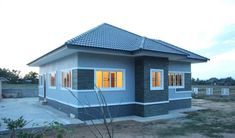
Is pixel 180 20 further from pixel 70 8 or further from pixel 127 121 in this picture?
pixel 127 121

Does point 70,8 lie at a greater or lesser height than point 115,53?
greater

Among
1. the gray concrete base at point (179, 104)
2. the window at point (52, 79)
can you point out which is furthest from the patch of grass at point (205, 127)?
the window at point (52, 79)

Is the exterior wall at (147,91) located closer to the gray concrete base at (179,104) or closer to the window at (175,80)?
the gray concrete base at (179,104)

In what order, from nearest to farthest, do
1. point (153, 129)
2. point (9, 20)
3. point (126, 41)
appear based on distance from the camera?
point (153, 129) < point (126, 41) < point (9, 20)

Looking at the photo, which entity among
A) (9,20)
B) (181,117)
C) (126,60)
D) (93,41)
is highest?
(9,20)

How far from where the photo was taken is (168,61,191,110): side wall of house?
51.6ft

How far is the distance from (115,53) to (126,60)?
4.29ft

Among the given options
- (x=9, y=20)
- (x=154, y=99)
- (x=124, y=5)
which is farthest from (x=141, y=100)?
(x=9, y=20)

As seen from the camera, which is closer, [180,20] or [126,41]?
[126,41]

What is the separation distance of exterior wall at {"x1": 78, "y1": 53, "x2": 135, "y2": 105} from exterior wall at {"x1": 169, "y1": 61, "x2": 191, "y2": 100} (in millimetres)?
3812

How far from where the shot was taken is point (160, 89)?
516 inches

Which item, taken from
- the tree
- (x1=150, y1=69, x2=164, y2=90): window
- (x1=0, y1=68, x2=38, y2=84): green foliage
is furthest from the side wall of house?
the tree

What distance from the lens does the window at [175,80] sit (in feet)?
52.1

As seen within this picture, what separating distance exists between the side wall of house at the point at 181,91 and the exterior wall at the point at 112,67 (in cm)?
380
